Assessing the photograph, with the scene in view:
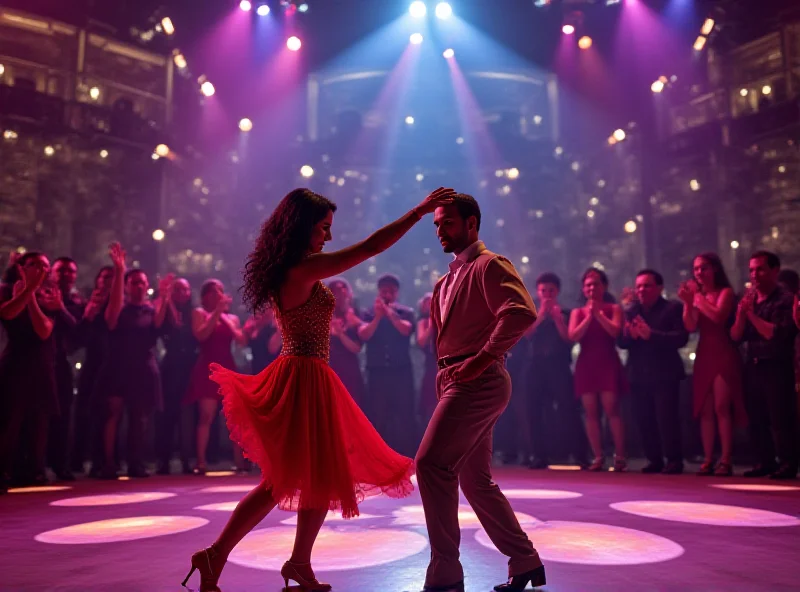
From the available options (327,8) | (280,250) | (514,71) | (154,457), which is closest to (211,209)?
(327,8)

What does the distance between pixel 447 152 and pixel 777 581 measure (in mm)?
12473

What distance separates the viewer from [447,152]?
13.9 meters

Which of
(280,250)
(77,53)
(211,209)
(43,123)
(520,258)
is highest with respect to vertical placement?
(77,53)

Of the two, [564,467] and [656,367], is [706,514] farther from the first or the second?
[564,467]

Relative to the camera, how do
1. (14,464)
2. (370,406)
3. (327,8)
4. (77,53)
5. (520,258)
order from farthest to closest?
(520,258), (327,8), (77,53), (370,406), (14,464)

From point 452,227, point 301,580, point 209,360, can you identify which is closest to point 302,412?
point 301,580

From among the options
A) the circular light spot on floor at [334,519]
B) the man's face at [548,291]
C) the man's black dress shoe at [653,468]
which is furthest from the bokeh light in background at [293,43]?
the circular light spot on floor at [334,519]

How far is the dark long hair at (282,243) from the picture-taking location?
2441 mm

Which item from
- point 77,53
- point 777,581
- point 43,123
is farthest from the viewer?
point 77,53

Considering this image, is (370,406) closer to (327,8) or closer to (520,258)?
(520,258)

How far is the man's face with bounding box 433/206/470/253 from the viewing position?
8.23 ft

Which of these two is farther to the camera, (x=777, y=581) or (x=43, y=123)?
(x=43, y=123)

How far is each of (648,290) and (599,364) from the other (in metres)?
0.92

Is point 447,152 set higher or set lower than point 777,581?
higher
